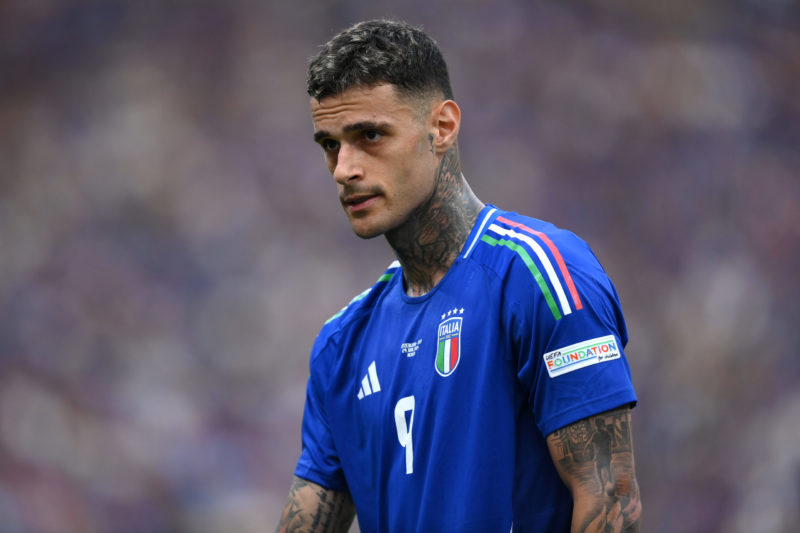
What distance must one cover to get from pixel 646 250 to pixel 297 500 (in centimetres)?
471

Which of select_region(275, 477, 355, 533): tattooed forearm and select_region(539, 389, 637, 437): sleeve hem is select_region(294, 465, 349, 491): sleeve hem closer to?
select_region(275, 477, 355, 533): tattooed forearm

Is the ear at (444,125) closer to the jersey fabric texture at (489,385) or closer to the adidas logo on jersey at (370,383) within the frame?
the jersey fabric texture at (489,385)

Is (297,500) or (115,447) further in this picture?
(115,447)

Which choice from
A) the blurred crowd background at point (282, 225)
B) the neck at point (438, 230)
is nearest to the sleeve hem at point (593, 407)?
the neck at point (438, 230)

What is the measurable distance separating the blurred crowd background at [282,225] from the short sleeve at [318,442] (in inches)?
153

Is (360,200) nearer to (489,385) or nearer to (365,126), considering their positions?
(365,126)

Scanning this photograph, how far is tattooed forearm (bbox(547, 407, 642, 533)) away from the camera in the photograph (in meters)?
1.95

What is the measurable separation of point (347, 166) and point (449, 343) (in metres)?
0.55

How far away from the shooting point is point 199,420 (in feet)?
21.1

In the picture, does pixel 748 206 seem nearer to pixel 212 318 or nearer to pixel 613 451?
pixel 212 318

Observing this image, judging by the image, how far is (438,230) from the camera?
2.39 m

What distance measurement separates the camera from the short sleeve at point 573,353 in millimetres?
1979

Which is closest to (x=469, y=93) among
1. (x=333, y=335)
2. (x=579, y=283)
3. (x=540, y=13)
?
(x=540, y=13)

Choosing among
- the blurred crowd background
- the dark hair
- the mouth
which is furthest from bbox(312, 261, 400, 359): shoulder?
the blurred crowd background
